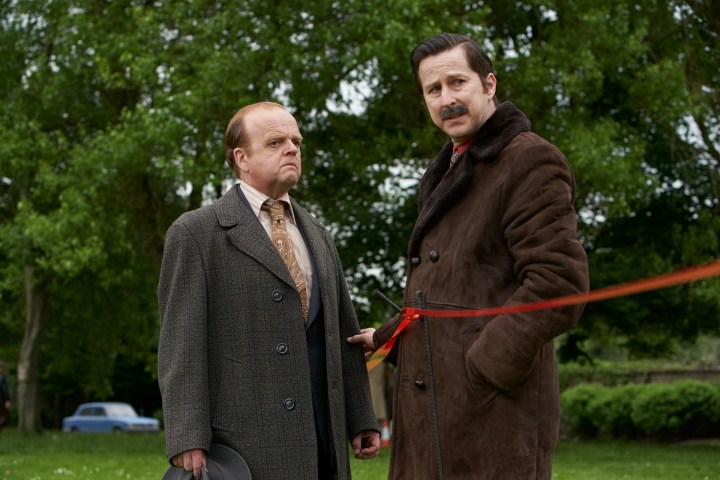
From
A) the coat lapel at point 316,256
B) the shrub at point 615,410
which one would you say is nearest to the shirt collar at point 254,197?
the coat lapel at point 316,256

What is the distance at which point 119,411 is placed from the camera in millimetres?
39125

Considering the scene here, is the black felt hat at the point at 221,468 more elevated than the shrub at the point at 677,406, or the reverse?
the black felt hat at the point at 221,468

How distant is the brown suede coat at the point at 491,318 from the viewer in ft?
10.4

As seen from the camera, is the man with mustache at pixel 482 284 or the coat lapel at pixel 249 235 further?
the coat lapel at pixel 249 235

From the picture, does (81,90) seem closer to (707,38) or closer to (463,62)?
(707,38)

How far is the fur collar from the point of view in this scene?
3.48 meters

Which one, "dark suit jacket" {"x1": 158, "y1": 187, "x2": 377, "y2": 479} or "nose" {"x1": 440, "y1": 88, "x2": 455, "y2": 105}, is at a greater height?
"nose" {"x1": 440, "y1": 88, "x2": 455, "y2": 105}

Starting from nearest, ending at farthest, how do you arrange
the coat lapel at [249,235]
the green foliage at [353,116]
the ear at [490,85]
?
the ear at [490,85] → the coat lapel at [249,235] → the green foliage at [353,116]

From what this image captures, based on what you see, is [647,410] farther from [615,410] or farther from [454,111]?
[454,111]

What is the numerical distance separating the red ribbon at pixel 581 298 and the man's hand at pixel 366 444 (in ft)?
1.24

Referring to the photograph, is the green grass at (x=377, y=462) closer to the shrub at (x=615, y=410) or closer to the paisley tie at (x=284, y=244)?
the shrub at (x=615, y=410)

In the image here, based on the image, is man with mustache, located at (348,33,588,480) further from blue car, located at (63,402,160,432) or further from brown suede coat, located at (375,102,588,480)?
blue car, located at (63,402,160,432)

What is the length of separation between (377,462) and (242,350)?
1148 cm

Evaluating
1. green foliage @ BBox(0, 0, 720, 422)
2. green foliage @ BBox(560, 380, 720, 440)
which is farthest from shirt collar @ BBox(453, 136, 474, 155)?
green foliage @ BBox(560, 380, 720, 440)
